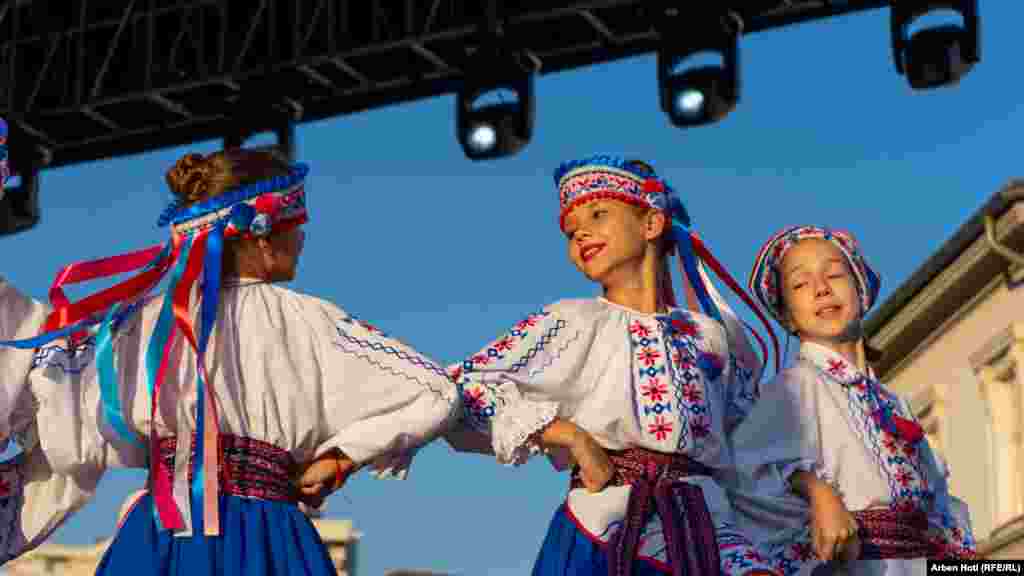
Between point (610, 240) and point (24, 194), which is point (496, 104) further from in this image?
point (610, 240)

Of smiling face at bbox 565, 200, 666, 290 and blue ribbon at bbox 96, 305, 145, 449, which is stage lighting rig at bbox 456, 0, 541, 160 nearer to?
smiling face at bbox 565, 200, 666, 290

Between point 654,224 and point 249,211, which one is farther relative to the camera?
point 654,224

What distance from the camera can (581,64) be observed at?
9695 mm

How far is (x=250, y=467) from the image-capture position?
4637 millimetres

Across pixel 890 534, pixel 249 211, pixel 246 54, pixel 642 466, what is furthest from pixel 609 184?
pixel 246 54

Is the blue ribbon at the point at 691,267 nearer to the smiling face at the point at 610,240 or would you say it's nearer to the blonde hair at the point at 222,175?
the smiling face at the point at 610,240

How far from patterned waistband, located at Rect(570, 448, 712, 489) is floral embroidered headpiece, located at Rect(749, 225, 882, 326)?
0.83 m

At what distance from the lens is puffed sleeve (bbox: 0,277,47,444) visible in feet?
15.8

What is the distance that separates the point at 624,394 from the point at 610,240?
0.47 meters

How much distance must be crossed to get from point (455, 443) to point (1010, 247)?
55.4ft

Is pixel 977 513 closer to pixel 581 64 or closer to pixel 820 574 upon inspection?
pixel 581 64

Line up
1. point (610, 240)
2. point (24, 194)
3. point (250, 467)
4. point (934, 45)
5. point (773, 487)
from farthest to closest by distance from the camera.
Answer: point (24, 194) → point (934, 45) → point (610, 240) → point (773, 487) → point (250, 467)

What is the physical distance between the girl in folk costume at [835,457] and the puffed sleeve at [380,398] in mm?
824

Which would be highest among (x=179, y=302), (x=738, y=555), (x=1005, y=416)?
(x=1005, y=416)
